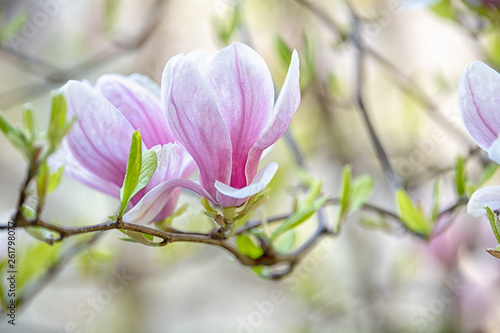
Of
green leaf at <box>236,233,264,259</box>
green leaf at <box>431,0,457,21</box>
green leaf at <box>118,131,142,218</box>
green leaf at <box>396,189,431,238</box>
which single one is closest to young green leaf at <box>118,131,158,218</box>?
green leaf at <box>118,131,142,218</box>

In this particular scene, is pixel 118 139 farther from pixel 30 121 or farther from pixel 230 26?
pixel 230 26

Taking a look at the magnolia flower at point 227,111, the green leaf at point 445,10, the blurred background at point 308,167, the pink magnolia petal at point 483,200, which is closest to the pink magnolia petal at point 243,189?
the magnolia flower at point 227,111

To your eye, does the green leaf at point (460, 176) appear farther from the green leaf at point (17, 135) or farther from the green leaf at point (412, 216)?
the green leaf at point (17, 135)

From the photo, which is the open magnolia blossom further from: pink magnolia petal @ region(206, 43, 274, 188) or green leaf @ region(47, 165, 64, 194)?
green leaf @ region(47, 165, 64, 194)

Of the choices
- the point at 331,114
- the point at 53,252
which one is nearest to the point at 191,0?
the point at 331,114

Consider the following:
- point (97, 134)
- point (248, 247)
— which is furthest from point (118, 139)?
point (248, 247)
